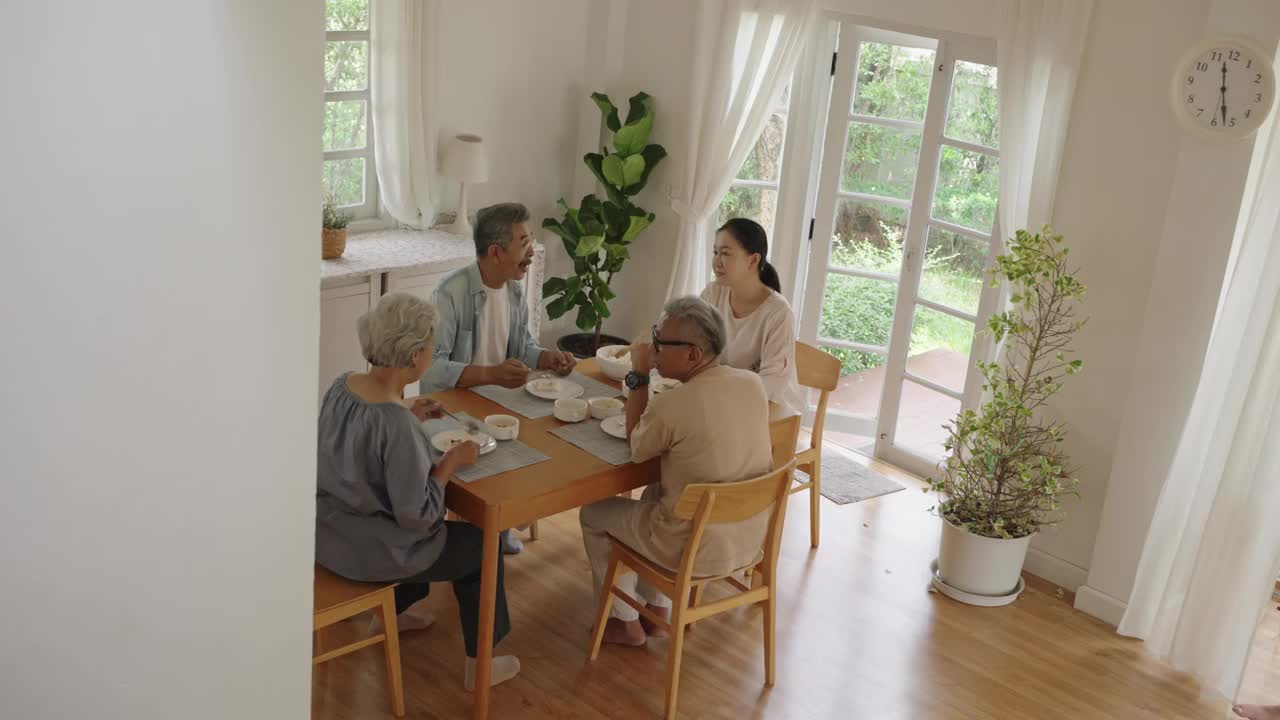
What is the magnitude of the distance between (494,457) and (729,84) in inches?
119

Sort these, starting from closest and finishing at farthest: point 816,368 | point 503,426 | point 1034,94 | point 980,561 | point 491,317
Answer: point 503,426
point 491,317
point 980,561
point 1034,94
point 816,368

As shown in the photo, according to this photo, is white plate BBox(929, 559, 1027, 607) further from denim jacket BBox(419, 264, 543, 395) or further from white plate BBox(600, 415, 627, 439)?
denim jacket BBox(419, 264, 543, 395)

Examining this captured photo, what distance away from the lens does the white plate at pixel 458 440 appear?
370cm

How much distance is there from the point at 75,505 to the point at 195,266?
1.10 feet

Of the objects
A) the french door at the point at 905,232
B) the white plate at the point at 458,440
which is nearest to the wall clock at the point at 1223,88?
the french door at the point at 905,232

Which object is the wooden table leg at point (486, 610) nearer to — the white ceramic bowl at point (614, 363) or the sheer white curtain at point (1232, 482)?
the white ceramic bowl at point (614, 363)

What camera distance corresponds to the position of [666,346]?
3652 mm

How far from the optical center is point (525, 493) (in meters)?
3.49

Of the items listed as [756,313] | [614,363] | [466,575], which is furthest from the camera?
[756,313]

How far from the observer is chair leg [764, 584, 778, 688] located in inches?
159

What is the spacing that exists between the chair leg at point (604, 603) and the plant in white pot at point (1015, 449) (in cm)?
157

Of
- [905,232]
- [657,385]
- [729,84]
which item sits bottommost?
[657,385]

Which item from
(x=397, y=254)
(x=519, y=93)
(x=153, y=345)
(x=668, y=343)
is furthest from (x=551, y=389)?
(x=153, y=345)

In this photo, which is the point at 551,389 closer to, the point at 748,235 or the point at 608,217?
the point at 748,235
